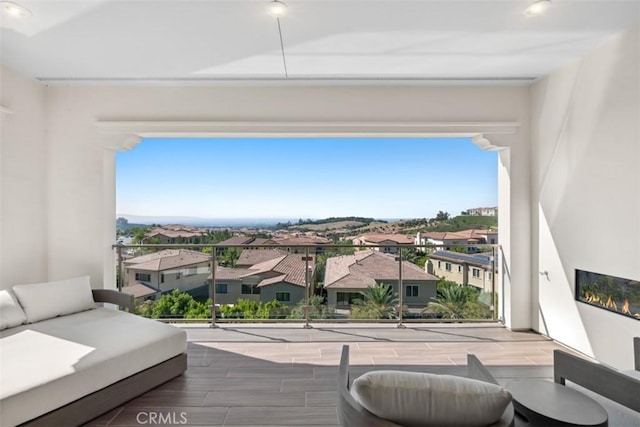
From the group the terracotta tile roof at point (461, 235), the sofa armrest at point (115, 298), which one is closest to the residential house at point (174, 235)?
the sofa armrest at point (115, 298)

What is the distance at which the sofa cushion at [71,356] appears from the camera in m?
1.87

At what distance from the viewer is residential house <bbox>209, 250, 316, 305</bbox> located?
4074 millimetres

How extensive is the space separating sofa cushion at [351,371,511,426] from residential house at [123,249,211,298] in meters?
3.27

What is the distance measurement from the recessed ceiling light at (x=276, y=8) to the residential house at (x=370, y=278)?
8.87 ft

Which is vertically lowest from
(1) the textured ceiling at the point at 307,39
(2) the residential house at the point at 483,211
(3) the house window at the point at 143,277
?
(3) the house window at the point at 143,277

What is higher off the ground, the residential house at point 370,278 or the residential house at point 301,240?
the residential house at point 301,240

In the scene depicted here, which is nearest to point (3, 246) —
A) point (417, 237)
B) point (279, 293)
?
point (279, 293)

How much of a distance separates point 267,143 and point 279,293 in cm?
243

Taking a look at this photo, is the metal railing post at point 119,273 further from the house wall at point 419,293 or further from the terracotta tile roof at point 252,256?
the house wall at point 419,293

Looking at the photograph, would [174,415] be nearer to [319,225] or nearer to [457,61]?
[319,225]

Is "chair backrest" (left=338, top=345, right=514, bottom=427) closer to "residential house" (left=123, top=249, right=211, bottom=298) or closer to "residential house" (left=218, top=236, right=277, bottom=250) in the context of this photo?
"residential house" (left=218, top=236, right=277, bottom=250)

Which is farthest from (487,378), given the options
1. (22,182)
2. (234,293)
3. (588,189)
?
(22,182)

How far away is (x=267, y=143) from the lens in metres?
5.24

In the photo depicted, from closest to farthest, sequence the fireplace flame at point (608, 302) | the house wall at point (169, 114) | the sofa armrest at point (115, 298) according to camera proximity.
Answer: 1. the fireplace flame at point (608, 302)
2. the sofa armrest at point (115, 298)
3. the house wall at point (169, 114)
